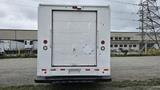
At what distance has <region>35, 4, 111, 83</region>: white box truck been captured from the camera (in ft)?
38.0

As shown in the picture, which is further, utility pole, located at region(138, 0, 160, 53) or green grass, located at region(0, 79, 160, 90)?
utility pole, located at region(138, 0, 160, 53)

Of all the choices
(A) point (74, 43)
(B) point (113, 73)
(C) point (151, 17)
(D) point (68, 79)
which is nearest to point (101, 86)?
(D) point (68, 79)

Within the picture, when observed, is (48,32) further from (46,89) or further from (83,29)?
(46,89)

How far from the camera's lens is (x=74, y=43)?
461 inches

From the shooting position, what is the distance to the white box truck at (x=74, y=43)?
456 inches

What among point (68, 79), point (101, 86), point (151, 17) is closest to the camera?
point (68, 79)

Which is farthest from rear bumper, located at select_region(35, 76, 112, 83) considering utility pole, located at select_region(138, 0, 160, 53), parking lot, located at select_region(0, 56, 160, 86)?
utility pole, located at select_region(138, 0, 160, 53)

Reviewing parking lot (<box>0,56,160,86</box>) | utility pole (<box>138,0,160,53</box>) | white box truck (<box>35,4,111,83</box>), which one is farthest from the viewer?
utility pole (<box>138,0,160,53</box>)

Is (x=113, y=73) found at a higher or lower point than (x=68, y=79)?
lower

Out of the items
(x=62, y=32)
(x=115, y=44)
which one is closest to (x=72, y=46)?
(x=62, y=32)

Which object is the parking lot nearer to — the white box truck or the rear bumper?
the rear bumper

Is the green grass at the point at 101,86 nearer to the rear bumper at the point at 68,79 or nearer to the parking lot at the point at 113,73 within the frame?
the parking lot at the point at 113,73

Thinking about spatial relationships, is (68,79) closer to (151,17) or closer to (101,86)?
(101,86)

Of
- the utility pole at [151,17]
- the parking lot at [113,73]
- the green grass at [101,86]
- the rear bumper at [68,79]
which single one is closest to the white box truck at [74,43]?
the rear bumper at [68,79]
